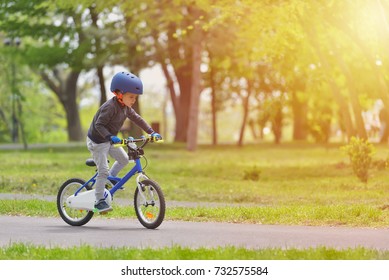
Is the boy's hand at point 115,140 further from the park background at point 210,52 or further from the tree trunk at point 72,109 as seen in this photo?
the tree trunk at point 72,109

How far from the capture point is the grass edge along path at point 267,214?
1506 centimetres

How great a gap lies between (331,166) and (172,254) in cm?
2121

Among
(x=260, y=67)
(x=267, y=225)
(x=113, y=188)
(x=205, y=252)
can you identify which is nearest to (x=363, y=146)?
(x=267, y=225)

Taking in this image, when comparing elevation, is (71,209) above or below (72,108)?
below

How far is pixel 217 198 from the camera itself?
68.7 feet

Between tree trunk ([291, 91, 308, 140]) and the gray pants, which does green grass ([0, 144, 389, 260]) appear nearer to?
the gray pants

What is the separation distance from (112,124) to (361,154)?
1375 centimetres

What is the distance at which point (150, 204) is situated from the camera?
1298 cm

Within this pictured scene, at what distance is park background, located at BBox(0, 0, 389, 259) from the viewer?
2008 cm

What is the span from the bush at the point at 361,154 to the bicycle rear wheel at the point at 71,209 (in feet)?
41.7

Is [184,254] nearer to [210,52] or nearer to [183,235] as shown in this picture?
[183,235]

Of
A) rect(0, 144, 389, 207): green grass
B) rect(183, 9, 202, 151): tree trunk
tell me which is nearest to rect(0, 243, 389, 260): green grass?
rect(0, 144, 389, 207): green grass

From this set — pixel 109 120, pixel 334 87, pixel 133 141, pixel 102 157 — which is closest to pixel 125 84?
pixel 109 120
